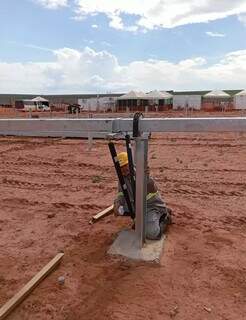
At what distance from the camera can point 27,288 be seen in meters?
4.36

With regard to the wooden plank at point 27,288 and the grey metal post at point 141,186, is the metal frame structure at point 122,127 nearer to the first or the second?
the grey metal post at point 141,186

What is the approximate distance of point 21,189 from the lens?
891cm

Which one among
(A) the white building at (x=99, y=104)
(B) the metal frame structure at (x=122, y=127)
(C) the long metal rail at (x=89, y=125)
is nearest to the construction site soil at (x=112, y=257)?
(B) the metal frame structure at (x=122, y=127)

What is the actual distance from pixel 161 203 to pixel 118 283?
4.73 ft

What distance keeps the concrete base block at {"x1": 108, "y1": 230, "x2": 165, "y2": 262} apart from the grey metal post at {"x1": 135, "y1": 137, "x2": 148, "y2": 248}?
0.08 m

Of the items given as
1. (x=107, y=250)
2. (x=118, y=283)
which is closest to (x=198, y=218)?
(x=107, y=250)

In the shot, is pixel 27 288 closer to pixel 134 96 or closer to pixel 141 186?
pixel 141 186

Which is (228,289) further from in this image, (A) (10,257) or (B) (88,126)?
(A) (10,257)

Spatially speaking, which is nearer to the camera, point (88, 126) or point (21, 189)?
point (88, 126)

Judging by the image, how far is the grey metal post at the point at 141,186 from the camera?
4.79 m

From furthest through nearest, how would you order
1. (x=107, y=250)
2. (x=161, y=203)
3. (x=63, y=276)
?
(x=161, y=203), (x=107, y=250), (x=63, y=276)

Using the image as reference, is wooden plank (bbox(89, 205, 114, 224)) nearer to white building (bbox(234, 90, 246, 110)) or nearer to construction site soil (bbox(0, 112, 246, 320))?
construction site soil (bbox(0, 112, 246, 320))

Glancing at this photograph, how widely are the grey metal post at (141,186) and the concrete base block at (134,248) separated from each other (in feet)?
0.28

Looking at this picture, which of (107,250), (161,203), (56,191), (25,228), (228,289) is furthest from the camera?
(56,191)
